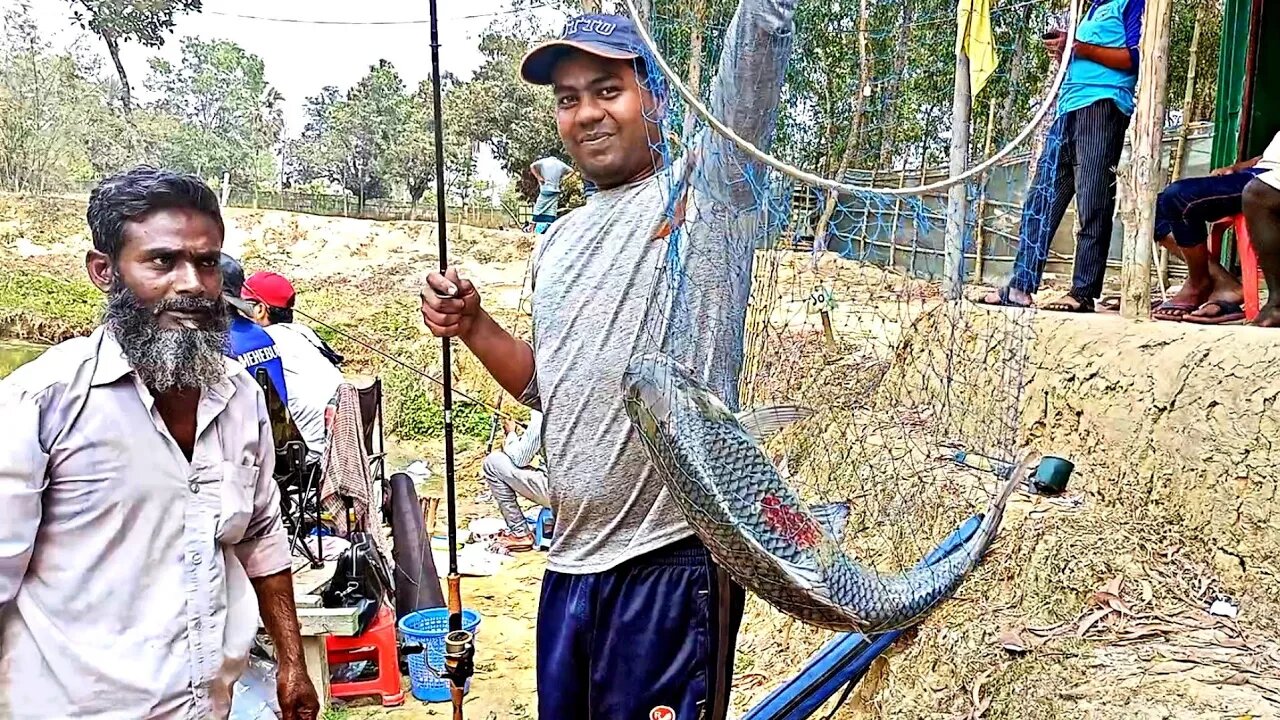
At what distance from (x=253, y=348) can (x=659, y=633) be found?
2.71 m

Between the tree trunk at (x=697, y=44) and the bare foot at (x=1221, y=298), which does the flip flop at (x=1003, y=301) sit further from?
the bare foot at (x=1221, y=298)

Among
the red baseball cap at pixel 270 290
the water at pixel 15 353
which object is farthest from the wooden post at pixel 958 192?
the water at pixel 15 353

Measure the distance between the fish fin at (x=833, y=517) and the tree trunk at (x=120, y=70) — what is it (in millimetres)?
21799

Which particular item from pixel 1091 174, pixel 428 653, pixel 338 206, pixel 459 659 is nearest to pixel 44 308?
pixel 338 206

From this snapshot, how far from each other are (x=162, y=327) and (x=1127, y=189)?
452 centimetres

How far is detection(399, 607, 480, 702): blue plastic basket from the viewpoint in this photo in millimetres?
4070

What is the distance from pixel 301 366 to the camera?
438cm

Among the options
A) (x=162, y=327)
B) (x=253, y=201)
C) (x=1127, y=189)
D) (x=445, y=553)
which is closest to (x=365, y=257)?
(x=253, y=201)

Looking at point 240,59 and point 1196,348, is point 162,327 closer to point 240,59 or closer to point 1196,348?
point 1196,348

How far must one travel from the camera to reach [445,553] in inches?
233

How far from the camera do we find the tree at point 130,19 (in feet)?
57.6

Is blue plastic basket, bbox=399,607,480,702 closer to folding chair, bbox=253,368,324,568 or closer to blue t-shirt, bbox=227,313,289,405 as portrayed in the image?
folding chair, bbox=253,368,324,568

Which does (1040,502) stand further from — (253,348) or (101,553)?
(101,553)

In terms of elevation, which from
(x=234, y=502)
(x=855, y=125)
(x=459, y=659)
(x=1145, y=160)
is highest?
(x=1145, y=160)
